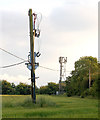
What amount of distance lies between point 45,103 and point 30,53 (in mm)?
4223

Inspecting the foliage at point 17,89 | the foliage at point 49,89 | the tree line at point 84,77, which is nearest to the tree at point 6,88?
the foliage at point 17,89

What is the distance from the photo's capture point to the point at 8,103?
1955cm

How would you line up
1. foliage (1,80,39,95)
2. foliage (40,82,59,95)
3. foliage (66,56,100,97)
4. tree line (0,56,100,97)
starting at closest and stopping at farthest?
tree line (0,56,100,97) < foliage (66,56,100,97) < foliage (1,80,39,95) < foliage (40,82,59,95)

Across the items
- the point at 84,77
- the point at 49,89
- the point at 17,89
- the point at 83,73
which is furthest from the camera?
the point at 49,89

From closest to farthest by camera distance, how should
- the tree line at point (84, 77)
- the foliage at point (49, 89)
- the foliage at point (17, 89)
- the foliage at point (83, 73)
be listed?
1. the tree line at point (84, 77)
2. the foliage at point (83, 73)
3. the foliage at point (17, 89)
4. the foliage at point (49, 89)

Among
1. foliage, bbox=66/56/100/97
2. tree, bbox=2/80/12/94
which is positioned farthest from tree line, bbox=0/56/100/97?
tree, bbox=2/80/12/94

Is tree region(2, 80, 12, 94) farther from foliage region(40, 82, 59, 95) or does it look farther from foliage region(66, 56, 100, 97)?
foliage region(66, 56, 100, 97)

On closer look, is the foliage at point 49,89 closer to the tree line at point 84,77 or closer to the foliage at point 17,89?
the foliage at point 17,89

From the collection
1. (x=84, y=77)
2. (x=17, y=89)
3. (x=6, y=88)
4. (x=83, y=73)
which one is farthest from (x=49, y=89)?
(x=84, y=77)

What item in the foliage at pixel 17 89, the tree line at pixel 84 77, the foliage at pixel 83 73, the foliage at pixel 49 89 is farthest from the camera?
the foliage at pixel 49 89

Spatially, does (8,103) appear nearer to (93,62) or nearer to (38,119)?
(38,119)

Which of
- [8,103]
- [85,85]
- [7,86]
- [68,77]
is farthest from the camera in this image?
[7,86]

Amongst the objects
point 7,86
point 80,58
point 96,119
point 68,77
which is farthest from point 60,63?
point 96,119

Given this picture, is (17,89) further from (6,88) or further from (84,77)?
(84,77)
